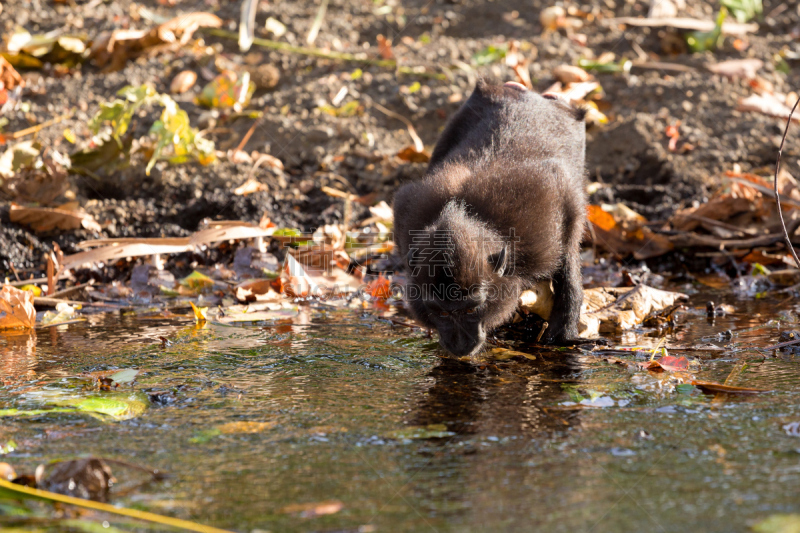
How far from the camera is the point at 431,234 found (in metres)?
3.09

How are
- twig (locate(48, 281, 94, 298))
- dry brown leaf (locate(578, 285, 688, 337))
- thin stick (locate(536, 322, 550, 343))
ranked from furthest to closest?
twig (locate(48, 281, 94, 298))
dry brown leaf (locate(578, 285, 688, 337))
thin stick (locate(536, 322, 550, 343))

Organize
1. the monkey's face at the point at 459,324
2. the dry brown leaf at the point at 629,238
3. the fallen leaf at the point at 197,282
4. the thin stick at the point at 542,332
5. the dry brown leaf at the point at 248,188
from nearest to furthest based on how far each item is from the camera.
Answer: the monkey's face at the point at 459,324
the thin stick at the point at 542,332
the fallen leaf at the point at 197,282
the dry brown leaf at the point at 629,238
the dry brown leaf at the point at 248,188

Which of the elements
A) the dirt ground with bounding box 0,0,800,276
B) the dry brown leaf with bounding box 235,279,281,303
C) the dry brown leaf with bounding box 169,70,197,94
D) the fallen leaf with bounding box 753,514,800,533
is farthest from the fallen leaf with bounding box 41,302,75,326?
the fallen leaf with bounding box 753,514,800,533

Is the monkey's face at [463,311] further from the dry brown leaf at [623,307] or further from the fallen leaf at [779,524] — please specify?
the fallen leaf at [779,524]

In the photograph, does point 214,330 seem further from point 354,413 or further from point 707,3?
point 707,3

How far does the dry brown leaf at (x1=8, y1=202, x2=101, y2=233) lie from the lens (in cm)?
545

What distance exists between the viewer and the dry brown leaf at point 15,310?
4082 millimetres

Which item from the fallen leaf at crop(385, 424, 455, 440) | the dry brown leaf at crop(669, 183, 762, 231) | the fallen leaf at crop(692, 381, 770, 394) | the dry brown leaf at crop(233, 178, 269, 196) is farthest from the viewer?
the dry brown leaf at crop(233, 178, 269, 196)

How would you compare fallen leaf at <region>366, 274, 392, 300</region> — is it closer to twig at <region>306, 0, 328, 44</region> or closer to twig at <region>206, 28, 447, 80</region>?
twig at <region>206, 28, 447, 80</region>

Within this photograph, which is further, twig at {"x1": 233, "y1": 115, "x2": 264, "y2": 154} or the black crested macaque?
twig at {"x1": 233, "y1": 115, "x2": 264, "y2": 154}

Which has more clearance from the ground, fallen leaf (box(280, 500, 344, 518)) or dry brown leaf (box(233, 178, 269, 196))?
→ dry brown leaf (box(233, 178, 269, 196))

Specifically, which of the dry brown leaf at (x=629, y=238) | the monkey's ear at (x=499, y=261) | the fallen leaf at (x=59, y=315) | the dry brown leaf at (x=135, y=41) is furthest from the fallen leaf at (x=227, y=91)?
the monkey's ear at (x=499, y=261)

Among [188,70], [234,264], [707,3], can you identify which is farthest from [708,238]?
[188,70]

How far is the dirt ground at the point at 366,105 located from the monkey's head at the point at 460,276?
2839mm
